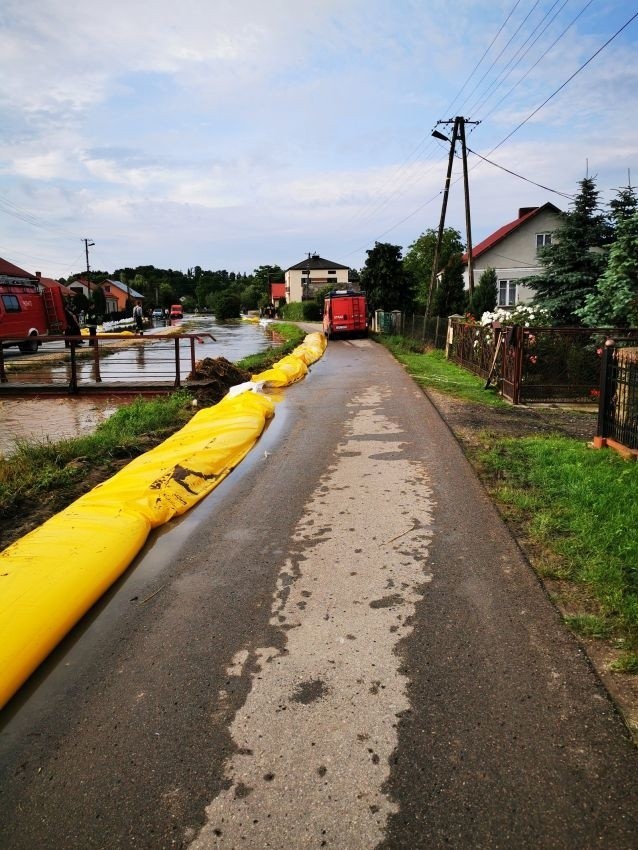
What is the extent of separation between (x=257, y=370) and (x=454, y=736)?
14.9 m

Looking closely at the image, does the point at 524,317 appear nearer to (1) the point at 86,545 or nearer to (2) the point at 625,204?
(2) the point at 625,204

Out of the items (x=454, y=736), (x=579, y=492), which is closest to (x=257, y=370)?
(x=579, y=492)

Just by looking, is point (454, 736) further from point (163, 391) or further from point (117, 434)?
point (163, 391)

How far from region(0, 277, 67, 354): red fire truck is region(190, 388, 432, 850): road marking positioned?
20809 mm

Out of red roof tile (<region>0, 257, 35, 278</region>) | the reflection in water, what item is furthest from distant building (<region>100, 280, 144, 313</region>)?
the reflection in water

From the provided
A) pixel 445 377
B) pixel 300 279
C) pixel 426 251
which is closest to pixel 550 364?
pixel 445 377

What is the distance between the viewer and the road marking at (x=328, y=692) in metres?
2.27

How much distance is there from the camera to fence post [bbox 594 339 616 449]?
24.0 ft

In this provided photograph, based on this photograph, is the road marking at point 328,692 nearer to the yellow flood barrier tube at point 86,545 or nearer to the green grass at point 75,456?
the yellow flood barrier tube at point 86,545

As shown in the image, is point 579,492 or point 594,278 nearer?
point 579,492

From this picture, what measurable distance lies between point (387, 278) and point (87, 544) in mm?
35587

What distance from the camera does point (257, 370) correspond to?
1709 cm

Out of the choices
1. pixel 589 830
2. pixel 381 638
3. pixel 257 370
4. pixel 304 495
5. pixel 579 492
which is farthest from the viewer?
pixel 257 370

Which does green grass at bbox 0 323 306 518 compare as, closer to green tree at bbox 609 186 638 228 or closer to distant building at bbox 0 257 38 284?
green tree at bbox 609 186 638 228
